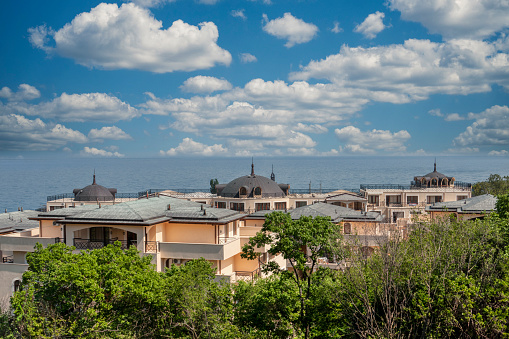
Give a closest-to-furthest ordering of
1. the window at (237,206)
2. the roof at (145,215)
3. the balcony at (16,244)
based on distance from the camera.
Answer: the roof at (145,215) < the balcony at (16,244) < the window at (237,206)

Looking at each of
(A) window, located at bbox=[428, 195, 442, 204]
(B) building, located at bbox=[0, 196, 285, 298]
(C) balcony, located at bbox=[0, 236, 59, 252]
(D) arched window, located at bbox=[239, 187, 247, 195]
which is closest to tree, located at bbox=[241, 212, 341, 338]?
(B) building, located at bbox=[0, 196, 285, 298]

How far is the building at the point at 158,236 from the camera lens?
33.6m

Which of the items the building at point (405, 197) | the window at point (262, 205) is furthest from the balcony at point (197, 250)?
the building at point (405, 197)

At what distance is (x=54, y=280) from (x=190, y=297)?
19.7 ft

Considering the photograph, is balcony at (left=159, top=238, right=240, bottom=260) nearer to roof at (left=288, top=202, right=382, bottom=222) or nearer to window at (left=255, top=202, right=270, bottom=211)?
roof at (left=288, top=202, right=382, bottom=222)

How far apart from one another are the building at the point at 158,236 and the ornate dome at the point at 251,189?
37.5m

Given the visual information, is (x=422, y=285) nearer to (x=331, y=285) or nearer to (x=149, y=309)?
(x=331, y=285)

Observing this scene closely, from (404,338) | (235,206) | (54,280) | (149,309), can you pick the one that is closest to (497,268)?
(404,338)

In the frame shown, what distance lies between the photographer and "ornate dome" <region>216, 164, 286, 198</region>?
249ft

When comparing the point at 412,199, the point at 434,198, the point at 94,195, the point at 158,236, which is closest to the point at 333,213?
the point at 158,236

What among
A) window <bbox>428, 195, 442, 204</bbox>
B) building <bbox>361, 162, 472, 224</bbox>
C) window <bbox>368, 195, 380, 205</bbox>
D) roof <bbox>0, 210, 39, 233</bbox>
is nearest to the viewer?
roof <bbox>0, 210, 39, 233</bbox>

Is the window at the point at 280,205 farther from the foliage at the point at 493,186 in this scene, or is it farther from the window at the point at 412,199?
the foliage at the point at 493,186

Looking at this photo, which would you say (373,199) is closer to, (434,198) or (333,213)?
(434,198)

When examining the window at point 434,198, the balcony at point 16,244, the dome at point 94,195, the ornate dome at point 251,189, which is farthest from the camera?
the window at point 434,198
